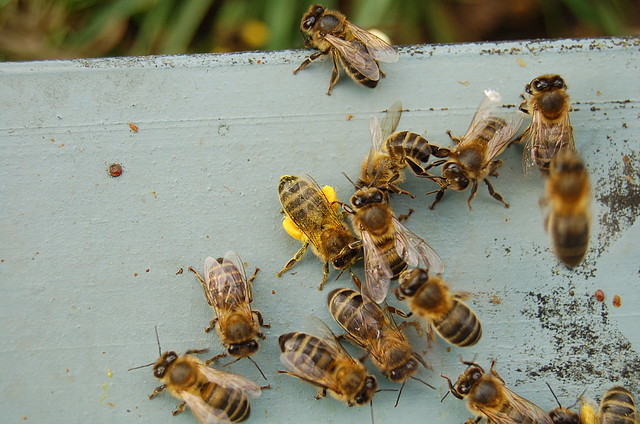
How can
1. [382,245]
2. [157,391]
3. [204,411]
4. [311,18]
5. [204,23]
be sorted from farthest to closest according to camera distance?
[204,23] < [311,18] < [382,245] < [157,391] < [204,411]

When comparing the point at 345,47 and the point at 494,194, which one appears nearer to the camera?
the point at 494,194

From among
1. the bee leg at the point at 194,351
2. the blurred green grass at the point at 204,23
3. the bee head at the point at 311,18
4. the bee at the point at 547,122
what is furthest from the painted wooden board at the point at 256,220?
the blurred green grass at the point at 204,23

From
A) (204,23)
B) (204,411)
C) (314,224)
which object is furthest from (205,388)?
(204,23)

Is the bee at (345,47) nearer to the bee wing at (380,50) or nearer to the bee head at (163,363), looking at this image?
the bee wing at (380,50)

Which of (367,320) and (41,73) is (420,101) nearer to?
(367,320)

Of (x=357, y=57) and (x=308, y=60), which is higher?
(x=357, y=57)

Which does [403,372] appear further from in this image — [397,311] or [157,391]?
[157,391]

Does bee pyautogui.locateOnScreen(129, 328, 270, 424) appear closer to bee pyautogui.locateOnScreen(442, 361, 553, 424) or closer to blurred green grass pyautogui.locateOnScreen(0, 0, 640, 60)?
bee pyautogui.locateOnScreen(442, 361, 553, 424)
